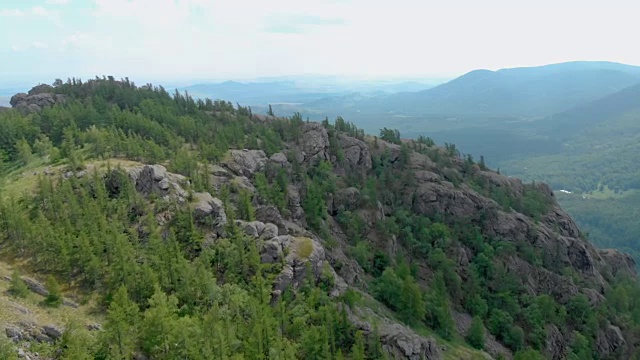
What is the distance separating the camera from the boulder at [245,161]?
12176cm

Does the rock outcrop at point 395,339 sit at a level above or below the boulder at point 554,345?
above

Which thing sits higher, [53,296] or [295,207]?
[53,296]

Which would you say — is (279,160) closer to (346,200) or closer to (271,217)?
(346,200)

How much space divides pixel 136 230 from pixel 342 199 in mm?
68027

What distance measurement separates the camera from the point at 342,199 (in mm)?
132000

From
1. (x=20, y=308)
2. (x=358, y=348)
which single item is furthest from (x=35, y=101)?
(x=358, y=348)

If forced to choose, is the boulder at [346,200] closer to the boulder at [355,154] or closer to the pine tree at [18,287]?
the boulder at [355,154]

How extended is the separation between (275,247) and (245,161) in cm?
5263

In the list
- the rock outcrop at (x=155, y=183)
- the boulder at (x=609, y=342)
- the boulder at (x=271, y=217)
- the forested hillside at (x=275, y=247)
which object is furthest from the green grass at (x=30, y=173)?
the boulder at (x=609, y=342)

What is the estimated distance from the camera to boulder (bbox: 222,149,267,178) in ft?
399

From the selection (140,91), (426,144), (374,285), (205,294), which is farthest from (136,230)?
(426,144)

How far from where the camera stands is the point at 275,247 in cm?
7950

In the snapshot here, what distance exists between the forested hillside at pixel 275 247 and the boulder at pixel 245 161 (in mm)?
701

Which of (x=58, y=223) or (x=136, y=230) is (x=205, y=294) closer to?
(x=136, y=230)
